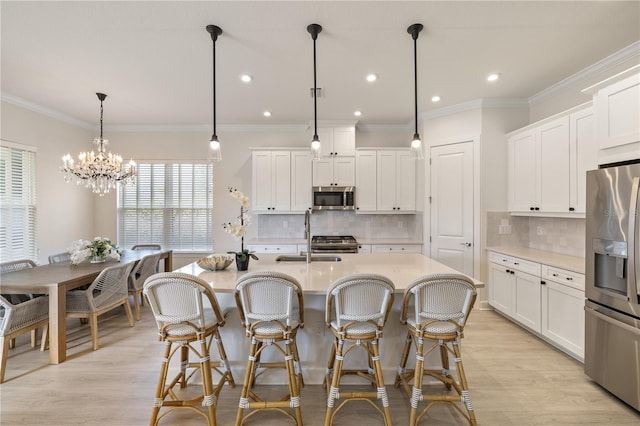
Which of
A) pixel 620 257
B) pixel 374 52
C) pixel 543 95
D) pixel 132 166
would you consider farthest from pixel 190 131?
pixel 620 257

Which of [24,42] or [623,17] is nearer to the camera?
[623,17]

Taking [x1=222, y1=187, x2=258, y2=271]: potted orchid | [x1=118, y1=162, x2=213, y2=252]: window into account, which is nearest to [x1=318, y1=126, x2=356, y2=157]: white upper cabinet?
[x1=118, y1=162, x2=213, y2=252]: window

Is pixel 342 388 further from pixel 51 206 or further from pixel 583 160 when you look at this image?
pixel 51 206

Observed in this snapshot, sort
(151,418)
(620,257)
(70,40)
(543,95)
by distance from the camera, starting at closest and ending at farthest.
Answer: (151,418), (620,257), (70,40), (543,95)

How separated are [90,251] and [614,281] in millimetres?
5124

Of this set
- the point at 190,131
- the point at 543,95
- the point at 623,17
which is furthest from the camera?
the point at 190,131

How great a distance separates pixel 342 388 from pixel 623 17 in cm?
365

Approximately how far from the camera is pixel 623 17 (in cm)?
226

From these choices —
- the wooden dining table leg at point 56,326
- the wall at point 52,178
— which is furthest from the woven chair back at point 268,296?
the wall at point 52,178

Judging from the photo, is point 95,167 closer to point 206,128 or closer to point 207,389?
point 206,128

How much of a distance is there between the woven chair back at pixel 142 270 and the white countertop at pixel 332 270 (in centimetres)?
168

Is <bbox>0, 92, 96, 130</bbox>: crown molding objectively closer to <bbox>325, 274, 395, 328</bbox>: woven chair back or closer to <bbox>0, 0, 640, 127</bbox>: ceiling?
<bbox>0, 0, 640, 127</bbox>: ceiling

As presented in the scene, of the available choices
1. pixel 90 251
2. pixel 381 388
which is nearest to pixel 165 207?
pixel 90 251

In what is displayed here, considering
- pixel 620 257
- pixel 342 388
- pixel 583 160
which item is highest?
pixel 583 160
